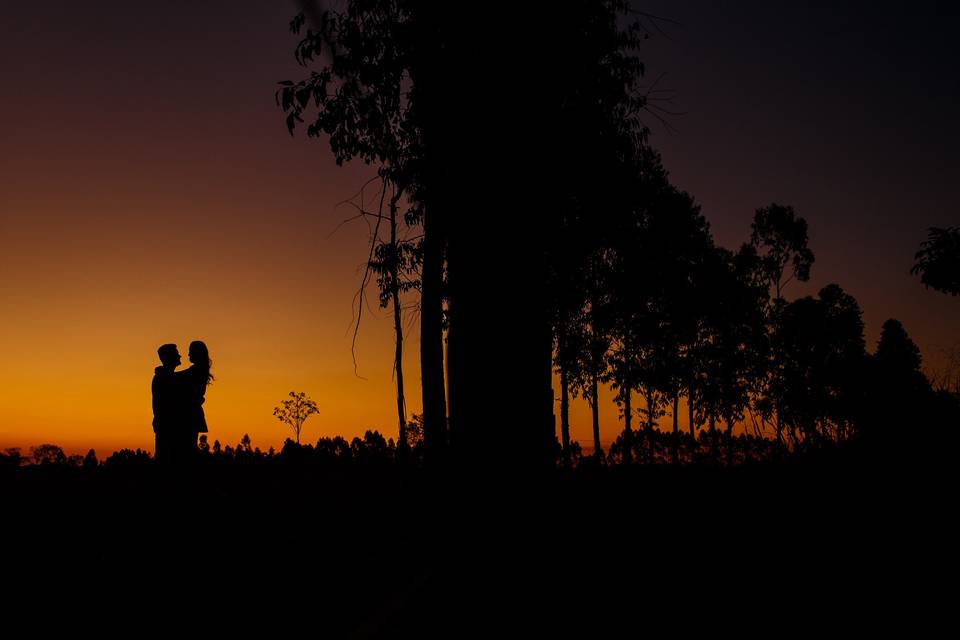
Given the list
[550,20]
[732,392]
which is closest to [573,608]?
[550,20]

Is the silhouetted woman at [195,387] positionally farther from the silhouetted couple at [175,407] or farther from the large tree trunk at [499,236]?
the large tree trunk at [499,236]

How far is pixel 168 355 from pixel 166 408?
0.55 metres

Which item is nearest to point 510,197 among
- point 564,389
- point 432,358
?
point 432,358

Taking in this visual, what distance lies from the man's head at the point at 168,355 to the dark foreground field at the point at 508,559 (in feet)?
3.91

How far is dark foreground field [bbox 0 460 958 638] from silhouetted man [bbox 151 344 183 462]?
1.11 feet

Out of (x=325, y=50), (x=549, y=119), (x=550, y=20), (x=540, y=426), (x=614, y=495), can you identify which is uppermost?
(x=325, y=50)

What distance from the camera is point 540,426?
4.17m

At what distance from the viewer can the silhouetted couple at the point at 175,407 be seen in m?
6.77

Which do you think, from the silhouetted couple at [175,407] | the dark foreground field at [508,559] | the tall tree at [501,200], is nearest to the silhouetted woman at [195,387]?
the silhouetted couple at [175,407]

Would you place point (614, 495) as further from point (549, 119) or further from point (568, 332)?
point (568, 332)

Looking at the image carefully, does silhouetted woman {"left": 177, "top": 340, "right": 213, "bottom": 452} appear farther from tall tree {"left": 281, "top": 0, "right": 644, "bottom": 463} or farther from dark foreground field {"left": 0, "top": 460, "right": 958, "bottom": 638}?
tall tree {"left": 281, "top": 0, "right": 644, "bottom": 463}

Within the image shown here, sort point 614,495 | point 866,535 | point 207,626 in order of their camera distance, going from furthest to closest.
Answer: point 614,495
point 866,535
point 207,626

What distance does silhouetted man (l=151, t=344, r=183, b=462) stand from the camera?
6.77m

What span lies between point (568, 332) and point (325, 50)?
19.5 meters
